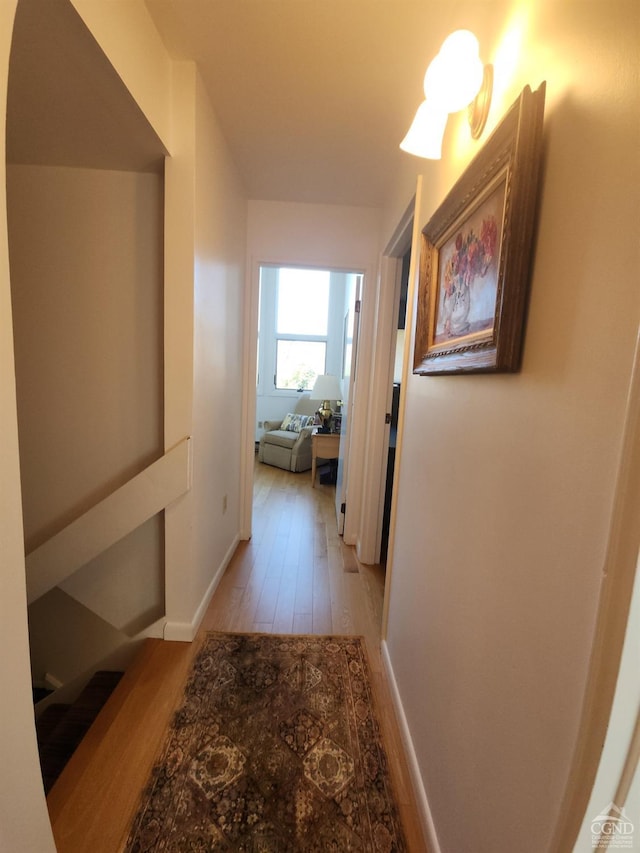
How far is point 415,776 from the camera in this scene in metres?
1.14

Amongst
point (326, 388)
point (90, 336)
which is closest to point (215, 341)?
point (90, 336)

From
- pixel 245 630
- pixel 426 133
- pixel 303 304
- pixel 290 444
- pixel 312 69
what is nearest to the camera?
pixel 426 133

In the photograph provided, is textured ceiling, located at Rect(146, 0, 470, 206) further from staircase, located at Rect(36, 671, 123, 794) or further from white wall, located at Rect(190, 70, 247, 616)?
staircase, located at Rect(36, 671, 123, 794)

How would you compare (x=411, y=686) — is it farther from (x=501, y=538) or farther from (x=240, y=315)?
(x=240, y=315)

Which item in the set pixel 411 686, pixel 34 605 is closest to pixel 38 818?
pixel 411 686

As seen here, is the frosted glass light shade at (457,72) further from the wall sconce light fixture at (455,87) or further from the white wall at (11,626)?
the white wall at (11,626)

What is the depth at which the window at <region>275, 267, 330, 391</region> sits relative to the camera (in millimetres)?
6035

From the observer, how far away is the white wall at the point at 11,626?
62 centimetres

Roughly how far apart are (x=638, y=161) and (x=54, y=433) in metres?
2.20

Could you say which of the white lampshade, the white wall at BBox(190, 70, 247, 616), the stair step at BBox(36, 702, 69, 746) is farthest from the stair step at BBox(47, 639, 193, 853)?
the white lampshade

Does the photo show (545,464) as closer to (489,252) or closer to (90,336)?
(489,252)

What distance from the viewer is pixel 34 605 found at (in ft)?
6.56

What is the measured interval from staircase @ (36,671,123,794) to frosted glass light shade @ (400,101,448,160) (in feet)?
8.22

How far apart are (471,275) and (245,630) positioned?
6.21 feet
